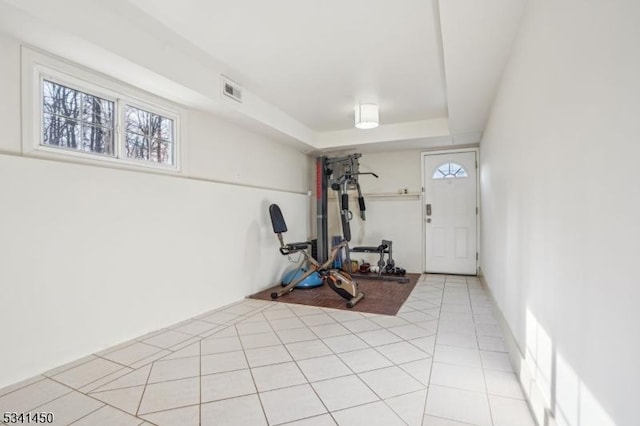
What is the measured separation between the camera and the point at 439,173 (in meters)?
5.44

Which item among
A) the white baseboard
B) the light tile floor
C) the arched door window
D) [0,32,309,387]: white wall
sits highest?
the arched door window

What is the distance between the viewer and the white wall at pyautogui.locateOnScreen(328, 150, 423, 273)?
5.55 meters

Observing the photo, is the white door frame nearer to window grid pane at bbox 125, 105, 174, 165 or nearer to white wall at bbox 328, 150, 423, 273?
white wall at bbox 328, 150, 423, 273

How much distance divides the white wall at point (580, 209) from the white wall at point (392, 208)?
3.56 metres

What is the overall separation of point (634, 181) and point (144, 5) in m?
2.68

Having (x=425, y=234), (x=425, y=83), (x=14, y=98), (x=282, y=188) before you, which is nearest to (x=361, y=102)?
(x=425, y=83)

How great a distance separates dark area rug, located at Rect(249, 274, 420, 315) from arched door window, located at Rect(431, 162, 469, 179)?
190cm

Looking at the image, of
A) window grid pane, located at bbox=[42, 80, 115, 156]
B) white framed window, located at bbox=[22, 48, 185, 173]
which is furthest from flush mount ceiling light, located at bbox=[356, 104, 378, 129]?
window grid pane, located at bbox=[42, 80, 115, 156]

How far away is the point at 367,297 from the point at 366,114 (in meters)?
2.24

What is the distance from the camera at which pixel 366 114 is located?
379 cm

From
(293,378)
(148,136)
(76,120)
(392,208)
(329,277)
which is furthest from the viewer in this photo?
(392,208)

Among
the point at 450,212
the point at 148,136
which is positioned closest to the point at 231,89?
the point at 148,136

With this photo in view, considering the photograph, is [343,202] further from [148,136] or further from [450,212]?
[148,136]

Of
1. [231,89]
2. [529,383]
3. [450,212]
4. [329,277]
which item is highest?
[231,89]
